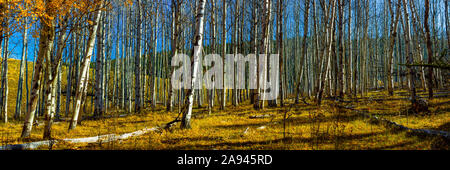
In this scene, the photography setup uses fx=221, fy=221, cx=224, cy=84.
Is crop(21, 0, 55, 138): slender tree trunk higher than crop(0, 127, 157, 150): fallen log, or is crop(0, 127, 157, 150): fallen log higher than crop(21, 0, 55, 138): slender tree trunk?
crop(21, 0, 55, 138): slender tree trunk

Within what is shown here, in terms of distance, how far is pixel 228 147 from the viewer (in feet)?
14.6

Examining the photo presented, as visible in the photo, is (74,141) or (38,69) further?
(38,69)

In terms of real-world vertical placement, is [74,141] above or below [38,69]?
below

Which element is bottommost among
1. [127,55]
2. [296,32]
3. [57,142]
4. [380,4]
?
[57,142]

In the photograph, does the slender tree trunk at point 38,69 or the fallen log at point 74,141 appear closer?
the fallen log at point 74,141

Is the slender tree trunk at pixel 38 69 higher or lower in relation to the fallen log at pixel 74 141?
higher

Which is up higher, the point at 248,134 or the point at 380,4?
the point at 380,4

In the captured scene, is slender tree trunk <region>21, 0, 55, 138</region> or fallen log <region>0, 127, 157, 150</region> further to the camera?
→ slender tree trunk <region>21, 0, 55, 138</region>

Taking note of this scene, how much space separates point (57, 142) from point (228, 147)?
417 centimetres
